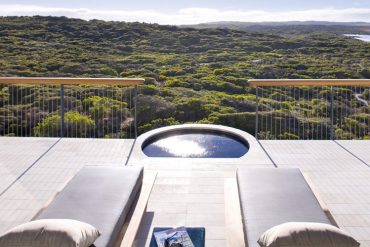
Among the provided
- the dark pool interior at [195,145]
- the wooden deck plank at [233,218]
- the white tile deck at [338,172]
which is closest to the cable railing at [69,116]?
the dark pool interior at [195,145]

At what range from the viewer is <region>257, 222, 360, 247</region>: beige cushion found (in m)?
2.45

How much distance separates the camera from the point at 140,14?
36.0 m

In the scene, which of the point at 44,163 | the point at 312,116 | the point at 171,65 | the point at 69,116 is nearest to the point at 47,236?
the point at 44,163

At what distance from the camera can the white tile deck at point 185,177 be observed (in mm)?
3830

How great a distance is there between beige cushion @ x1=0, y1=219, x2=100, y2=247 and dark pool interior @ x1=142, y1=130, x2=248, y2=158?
3360 mm

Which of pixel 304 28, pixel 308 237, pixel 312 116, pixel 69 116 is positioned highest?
pixel 304 28

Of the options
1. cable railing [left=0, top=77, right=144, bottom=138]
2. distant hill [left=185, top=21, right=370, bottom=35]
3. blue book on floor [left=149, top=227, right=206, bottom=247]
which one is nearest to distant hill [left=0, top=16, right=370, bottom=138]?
cable railing [left=0, top=77, right=144, bottom=138]

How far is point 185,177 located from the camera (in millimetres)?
4844

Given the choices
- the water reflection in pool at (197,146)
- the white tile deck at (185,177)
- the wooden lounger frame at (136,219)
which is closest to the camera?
the wooden lounger frame at (136,219)

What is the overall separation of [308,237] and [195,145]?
3.87m

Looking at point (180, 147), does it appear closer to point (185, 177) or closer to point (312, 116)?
point (185, 177)

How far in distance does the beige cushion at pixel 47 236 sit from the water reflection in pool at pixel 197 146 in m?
3.36

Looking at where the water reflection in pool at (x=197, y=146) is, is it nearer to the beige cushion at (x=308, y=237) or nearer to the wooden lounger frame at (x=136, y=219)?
the wooden lounger frame at (x=136, y=219)

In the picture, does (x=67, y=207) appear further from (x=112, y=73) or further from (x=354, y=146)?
(x=112, y=73)
